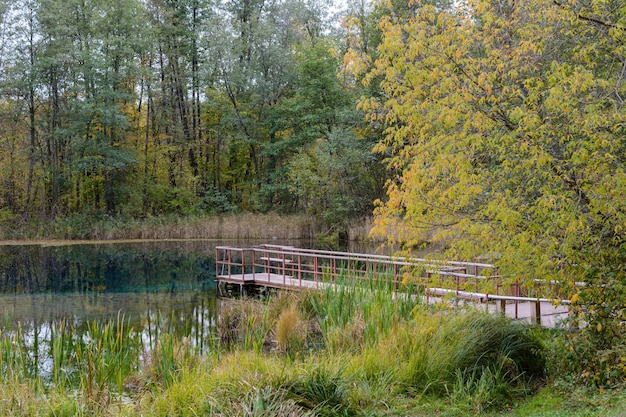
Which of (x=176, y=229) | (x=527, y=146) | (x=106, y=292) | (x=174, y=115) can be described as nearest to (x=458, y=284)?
(x=527, y=146)

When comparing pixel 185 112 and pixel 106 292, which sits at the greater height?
pixel 185 112

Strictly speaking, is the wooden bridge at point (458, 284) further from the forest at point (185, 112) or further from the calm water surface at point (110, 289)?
the forest at point (185, 112)

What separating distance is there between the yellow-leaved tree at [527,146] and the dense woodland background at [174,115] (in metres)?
24.0

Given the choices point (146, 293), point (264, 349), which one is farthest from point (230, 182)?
point (264, 349)

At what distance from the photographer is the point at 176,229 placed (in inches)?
1336

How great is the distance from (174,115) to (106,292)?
25451 millimetres

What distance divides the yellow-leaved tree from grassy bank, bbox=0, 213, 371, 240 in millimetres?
24908

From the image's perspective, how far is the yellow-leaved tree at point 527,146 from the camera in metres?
6.12

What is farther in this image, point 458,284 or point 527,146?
point 458,284

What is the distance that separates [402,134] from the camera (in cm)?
716

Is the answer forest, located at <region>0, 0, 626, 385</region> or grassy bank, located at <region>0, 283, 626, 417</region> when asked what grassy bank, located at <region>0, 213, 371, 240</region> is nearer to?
forest, located at <region>0, 0, 626, 385</region>

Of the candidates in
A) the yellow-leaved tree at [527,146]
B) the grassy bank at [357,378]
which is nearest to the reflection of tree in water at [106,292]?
the grassy bank at [357,378]

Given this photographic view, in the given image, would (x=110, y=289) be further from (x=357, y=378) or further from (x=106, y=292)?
(x=357, y=378)

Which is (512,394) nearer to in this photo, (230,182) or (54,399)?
(54,399)
